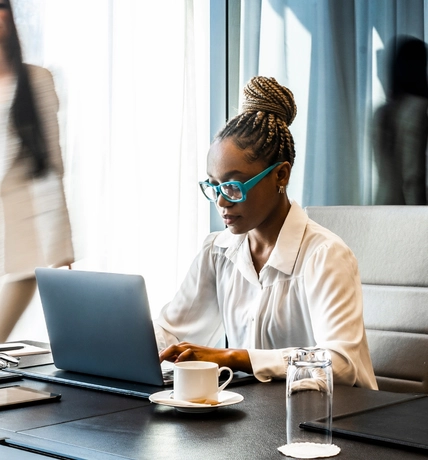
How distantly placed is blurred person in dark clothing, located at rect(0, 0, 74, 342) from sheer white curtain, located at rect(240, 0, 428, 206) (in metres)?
1.00

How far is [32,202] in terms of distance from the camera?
252 centimetres

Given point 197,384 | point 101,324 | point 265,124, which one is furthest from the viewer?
point 265,124

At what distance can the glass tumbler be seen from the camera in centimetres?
100

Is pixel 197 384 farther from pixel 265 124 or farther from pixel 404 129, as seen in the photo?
pixel 404 129

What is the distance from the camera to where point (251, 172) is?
1.85 meters

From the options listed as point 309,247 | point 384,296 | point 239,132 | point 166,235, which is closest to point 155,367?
point 309,247

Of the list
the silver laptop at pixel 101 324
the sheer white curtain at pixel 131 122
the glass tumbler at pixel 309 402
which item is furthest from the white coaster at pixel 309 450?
the sheer white curtain at pixel 131 122

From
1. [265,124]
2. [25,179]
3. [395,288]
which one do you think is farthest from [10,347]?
[395,288]

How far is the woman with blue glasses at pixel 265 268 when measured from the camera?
1664 millimetres

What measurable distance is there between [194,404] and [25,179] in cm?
150

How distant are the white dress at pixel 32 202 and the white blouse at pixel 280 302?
709 millimetres

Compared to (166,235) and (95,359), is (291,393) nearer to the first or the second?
(95,359)

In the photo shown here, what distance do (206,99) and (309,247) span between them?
1.66 metres

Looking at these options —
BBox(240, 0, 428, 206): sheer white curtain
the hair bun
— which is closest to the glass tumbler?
the hair bun
